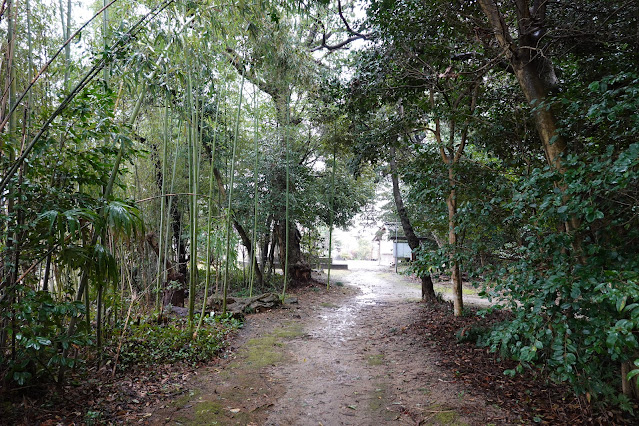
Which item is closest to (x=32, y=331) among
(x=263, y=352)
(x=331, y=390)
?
(x=331, y=390)

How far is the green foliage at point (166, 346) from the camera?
3047mm

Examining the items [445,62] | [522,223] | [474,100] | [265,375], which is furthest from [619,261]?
[445,62]

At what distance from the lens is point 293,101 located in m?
8.73

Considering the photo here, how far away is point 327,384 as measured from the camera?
9.77ft

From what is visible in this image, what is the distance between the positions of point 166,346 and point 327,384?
162 centimetres

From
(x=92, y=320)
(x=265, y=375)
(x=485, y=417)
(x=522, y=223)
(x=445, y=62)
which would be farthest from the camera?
(x=445, y=62)

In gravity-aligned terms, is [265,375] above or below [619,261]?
below

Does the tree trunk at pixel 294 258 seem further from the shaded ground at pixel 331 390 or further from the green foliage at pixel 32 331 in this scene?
the green foliage at pixel 32 331

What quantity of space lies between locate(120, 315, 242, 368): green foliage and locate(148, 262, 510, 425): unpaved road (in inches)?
9.5

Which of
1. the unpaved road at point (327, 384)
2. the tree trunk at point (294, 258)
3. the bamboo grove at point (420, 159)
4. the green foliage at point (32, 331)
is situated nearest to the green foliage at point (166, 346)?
the bamboo grove at point (420, 159)

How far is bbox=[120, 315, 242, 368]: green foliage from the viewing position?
305 centimetres

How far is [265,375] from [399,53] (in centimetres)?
360

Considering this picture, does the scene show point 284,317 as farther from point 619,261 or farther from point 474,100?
point 619,261

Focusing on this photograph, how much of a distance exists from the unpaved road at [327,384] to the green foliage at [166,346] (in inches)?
9.5
